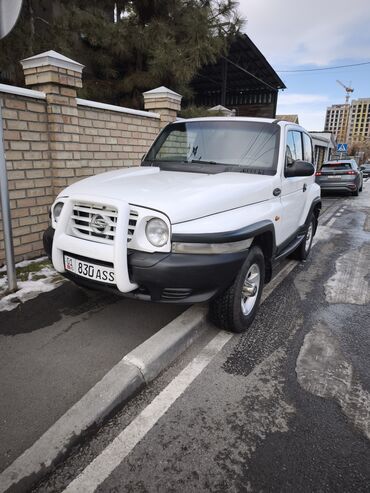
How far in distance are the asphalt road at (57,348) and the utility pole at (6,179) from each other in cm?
48

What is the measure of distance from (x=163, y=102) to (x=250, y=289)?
5.34m

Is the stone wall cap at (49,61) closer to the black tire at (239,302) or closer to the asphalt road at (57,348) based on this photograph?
the asphalt road at (57,348)

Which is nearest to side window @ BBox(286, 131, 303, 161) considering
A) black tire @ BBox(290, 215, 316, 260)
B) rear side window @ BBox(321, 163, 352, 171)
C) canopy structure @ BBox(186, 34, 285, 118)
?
black tire @ BBox(290, 215, 316, 260)

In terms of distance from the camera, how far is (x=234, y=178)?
10.5ft

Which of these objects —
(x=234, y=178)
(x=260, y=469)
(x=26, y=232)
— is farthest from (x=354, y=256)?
(x=26, y=232)

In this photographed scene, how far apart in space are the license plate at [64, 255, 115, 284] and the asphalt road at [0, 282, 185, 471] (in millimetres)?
609

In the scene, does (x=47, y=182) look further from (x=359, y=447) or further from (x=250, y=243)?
(x=359, y=447)

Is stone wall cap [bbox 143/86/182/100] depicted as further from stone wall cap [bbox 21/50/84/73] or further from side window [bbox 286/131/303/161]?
side window [bbox 286/131/303/161]

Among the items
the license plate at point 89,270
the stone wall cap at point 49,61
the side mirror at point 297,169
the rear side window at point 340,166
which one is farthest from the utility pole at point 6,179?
the rear side window at point 340,166

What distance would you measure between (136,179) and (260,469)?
7.98 ft

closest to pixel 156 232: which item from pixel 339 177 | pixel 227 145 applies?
pixel 227 145

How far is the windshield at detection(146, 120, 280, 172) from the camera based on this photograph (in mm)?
3654

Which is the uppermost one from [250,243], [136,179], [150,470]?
[136,179]

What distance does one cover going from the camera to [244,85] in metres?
21.9
